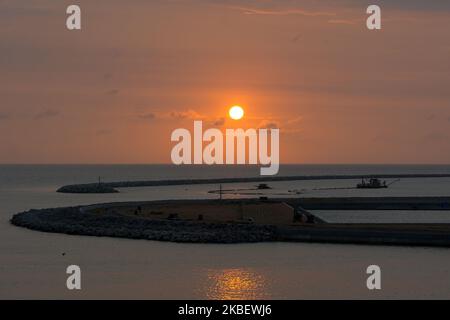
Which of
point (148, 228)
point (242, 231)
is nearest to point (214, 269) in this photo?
point (242, 231)

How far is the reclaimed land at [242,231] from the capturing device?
185 ft

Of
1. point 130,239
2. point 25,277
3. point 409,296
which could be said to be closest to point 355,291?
point 409,296

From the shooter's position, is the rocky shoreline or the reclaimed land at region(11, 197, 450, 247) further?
the rocky shoreline

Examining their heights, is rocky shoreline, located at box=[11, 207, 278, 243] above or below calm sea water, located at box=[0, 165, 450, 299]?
above

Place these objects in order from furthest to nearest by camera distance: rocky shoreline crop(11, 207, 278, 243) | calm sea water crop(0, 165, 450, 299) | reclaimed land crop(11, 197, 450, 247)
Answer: rocky shoreline crop(11, 207, 278, 243), reclaimed land crop(11, 197, 450, 247), calm sea water crop(0, 165, 450, 299)

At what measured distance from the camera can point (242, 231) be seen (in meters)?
60.5

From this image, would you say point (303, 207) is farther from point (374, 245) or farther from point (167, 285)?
point (167, 285)

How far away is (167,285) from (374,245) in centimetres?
1842

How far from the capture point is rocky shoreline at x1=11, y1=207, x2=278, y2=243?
5941cm

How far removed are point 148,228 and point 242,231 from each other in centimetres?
764

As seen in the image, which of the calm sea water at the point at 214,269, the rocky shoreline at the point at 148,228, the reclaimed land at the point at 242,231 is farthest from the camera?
the rocky shoreline at the point at 148,228

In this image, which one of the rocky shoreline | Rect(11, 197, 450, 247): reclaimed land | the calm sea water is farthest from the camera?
the rocky shoreline

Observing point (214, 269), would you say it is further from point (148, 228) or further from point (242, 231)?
point (148, 228)
